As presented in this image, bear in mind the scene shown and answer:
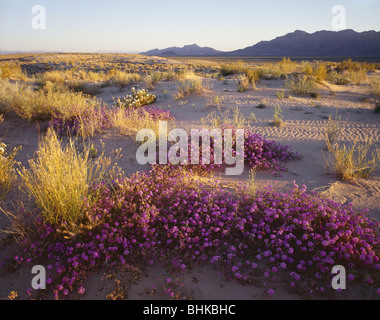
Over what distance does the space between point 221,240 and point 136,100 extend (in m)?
7.60

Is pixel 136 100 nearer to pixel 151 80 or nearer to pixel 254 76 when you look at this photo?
pixel 151 80

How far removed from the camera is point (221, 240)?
3152mm

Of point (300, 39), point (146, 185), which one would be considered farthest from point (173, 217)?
point (300, 39)

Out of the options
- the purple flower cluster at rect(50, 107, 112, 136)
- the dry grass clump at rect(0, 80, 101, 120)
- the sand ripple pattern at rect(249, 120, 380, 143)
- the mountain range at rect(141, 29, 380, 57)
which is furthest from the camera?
the mountain range at rect(141, 29, 380, 57)

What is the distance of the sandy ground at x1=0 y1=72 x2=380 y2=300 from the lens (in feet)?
8.61

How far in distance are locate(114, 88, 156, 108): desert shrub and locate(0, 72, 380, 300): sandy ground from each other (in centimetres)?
51

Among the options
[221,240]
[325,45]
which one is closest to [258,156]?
[221,240]

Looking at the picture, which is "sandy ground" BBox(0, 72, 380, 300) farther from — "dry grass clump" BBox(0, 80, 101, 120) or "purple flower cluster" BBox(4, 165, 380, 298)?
"dry grass clump" BBox(0, 80, 101, 120)

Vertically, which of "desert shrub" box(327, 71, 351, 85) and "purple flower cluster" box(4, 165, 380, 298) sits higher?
"desert shrub" box(327, 71, 351, 85)

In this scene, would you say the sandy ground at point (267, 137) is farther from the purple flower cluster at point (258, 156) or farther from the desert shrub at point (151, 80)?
the desert shrub at point (151, 80)

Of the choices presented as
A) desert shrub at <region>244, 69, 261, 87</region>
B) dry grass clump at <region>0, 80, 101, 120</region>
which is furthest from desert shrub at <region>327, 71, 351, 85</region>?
A: dry grass clump at <region>0, 80, 101, 120</region>

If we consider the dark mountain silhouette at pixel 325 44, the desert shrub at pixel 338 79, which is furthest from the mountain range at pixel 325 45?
the desert shrub at pixel 338 79
